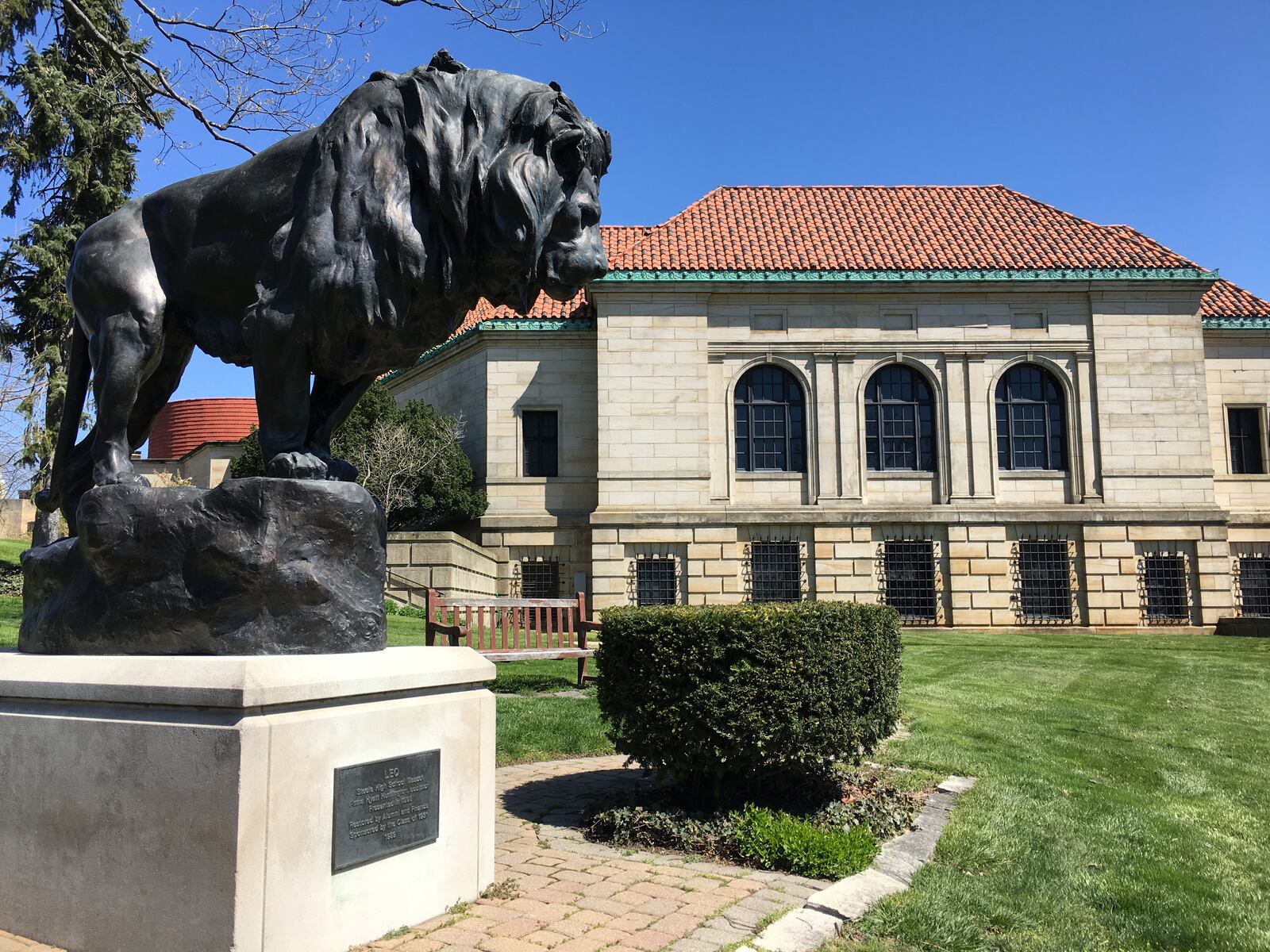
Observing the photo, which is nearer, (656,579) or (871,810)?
(871,810)

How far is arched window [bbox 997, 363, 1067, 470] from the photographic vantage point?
2648 cm

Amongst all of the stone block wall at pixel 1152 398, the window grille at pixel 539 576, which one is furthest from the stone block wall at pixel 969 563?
the window grille at pixel 539 576

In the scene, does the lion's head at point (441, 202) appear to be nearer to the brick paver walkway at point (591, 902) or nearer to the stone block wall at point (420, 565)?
the brick paver walkway at point (591, 902)

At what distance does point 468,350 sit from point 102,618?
25570mm

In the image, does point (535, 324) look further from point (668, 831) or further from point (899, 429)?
point (668, 831)

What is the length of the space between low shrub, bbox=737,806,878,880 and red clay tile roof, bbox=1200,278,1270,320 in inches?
1081

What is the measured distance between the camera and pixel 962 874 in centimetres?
505

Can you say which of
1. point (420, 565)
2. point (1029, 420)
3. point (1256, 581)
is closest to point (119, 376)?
point (420, 565)

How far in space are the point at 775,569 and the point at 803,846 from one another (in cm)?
2072

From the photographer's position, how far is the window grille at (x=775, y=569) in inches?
1011

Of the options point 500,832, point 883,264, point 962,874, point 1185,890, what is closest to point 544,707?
point 500,832

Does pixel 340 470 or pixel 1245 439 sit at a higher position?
pixel 1245 439

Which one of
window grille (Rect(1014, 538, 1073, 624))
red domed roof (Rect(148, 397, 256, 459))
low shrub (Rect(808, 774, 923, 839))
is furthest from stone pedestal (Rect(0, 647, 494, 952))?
red domed roof (Rect(148, 397, 256, 459))

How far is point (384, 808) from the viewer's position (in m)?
3.69
